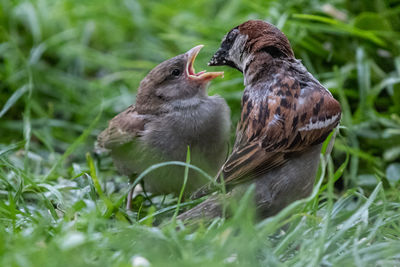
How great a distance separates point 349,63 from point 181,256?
2.64 meters

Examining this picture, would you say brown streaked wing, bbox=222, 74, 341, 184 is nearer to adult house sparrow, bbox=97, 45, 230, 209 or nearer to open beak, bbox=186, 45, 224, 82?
adult house sparrow, bbox=97, 45, 230, 209

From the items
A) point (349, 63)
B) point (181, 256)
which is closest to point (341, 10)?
point (349, 63)

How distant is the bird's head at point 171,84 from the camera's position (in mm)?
3215

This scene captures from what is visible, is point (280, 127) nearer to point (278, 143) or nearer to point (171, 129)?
point (278, 143)

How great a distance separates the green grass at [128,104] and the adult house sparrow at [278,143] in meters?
0.12

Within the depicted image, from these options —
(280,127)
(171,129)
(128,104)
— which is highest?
(280,127)

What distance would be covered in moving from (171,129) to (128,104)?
1.77 m

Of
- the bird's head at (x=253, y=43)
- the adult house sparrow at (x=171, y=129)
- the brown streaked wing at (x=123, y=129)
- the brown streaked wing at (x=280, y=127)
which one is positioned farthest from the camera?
the brown streaked wing at (x=123, y=129)

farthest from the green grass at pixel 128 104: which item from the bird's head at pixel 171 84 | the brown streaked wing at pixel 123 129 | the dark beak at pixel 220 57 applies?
the dark beak at pixel 220 57

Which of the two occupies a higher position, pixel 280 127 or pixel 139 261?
pixel 280 127

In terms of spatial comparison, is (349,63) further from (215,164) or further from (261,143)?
(261,143)

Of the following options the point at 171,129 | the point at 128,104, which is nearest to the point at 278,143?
the point at 171,129

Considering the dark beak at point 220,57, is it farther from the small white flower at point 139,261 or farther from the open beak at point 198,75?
the small white flower at point 139,261

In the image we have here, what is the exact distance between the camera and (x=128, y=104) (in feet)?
15.5
